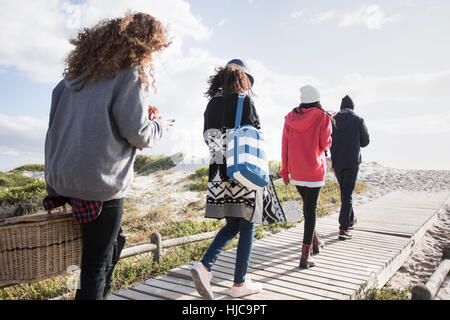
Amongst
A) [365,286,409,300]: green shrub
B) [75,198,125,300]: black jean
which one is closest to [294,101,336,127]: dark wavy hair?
[365,286,409,300]: green shrub

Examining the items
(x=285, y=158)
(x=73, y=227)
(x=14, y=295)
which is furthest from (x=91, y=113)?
(x=14, y=295)

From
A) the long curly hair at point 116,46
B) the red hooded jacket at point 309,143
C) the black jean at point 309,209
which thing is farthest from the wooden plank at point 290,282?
the long curly hair at point 116,46

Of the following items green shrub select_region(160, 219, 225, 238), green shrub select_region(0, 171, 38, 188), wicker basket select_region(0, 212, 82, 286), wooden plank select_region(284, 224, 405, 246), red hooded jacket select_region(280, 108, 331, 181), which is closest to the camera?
wicker basket select_region(0, 212, 82, 286)

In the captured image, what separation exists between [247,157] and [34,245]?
1.63 metres

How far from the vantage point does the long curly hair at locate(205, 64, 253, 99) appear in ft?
9.87

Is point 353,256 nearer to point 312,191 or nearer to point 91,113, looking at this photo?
point 312,191

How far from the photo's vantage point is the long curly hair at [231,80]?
9.87 ft

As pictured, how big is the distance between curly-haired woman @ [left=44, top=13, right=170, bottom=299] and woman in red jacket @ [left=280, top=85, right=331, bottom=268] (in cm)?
221

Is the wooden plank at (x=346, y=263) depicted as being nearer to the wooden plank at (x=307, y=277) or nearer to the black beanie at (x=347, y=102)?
the wooden plank at (x=307, y=277)

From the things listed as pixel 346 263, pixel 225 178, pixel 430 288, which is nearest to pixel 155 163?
pixel 346 263

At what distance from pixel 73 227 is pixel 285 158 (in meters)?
2.60

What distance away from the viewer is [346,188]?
5.45 meters

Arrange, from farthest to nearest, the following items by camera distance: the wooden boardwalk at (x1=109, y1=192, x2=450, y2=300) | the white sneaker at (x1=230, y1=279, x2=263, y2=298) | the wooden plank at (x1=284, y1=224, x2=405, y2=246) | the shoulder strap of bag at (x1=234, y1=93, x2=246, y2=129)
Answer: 1. the wooden plank at (x1=284, y1=224, x2=405, y2=246)
2. the wooden boardwalk at (x1=109, y1=192, x2=450, y2=300)
3. the white sneaker at (x1=230, y1=279, x2=263, y2=298)
4. the shoulder strap of bag at (x1=234, y1=93, x2=246, y2=129)

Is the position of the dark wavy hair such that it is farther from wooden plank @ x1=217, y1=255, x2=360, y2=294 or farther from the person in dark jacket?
wooden plank @ x1=217, y1=255, x2=360, y2=294
